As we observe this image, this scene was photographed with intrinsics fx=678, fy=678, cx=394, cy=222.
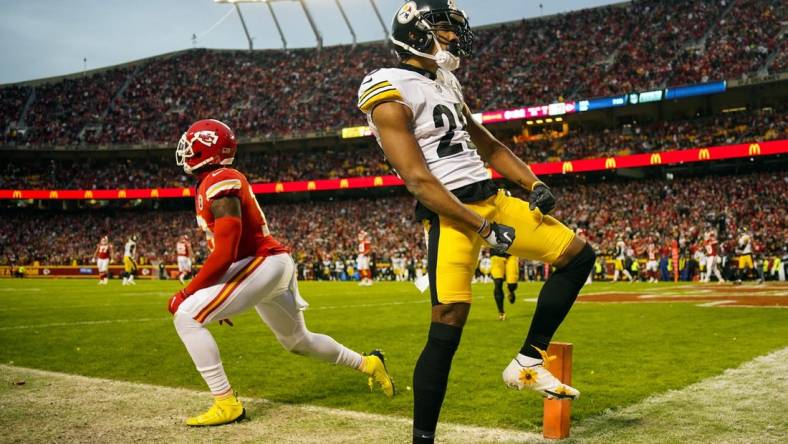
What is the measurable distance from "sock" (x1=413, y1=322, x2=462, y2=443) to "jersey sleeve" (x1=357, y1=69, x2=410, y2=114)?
1164 mm

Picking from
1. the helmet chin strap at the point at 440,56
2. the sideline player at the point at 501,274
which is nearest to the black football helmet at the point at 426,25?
the helmet chin strap at the point at 440,56

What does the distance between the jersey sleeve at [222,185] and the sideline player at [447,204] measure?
4.76ft

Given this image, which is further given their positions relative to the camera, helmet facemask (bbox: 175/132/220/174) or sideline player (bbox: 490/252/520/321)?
sideline player (bbox: 490/252/520/321)

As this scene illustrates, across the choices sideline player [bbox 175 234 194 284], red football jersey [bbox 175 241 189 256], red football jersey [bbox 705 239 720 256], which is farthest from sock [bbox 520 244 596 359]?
red football jersey [bbox 175 241 189 256]

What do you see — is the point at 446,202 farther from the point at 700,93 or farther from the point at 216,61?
the point at 216,61

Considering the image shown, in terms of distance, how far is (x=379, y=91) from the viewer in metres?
3.46

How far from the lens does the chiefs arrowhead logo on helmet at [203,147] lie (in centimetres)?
482

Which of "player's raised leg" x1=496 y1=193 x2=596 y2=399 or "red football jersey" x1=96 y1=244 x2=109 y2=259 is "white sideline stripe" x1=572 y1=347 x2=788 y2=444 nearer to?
"player's raised leg" x1=496 y1=193 x2=596 y2=399

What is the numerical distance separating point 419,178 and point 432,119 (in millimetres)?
397

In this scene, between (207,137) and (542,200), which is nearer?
(542,200)

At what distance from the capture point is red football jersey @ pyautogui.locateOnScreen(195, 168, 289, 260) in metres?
4.66

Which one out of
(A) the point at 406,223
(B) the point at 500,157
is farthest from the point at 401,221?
(B) the point at 500,157

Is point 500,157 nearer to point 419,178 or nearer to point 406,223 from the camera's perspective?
point 419,178

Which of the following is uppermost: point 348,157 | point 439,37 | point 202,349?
Answer: point 348,157
